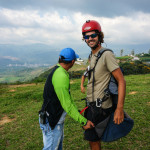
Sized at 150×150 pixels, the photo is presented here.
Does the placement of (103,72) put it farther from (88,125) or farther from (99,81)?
(88,125)

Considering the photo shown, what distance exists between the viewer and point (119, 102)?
2602 millimetres

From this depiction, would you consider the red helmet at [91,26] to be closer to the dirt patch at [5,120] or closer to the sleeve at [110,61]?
the sleeve at [110,61]

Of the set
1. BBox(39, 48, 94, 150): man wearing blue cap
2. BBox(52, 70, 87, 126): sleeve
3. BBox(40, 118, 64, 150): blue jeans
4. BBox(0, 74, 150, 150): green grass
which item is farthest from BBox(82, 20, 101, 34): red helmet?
BBox(0, 74, 150, 150): green grass

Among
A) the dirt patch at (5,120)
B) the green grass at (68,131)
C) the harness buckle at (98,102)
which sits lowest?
the dirt patch at (5,120)

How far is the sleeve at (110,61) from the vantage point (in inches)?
103

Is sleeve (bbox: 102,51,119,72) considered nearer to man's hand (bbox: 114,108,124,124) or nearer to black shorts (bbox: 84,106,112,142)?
man's hand (bbox: 114,108,124,124)

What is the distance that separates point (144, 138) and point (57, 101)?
12.0 feet

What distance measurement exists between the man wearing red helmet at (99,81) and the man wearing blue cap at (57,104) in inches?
12.3

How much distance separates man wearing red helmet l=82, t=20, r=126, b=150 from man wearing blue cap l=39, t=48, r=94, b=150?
12.3 inches

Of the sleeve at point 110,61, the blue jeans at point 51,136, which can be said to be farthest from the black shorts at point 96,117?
the sleeve at point 110,61

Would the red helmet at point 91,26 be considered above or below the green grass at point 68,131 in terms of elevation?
above

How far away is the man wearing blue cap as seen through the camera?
8.68 feet

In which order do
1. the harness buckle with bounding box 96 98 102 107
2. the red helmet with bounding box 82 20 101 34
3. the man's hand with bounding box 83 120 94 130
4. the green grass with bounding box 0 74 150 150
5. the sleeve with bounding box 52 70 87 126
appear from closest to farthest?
the sleeve with bounding box 52 70 87 126 < the man's hand with bounding box 83 120 94 130 < the harness buckle with bounding box 96 98 102 107 < the red helmet with bounding box 82 20 101 34 < the green grass with bounding box 0 74 150 150

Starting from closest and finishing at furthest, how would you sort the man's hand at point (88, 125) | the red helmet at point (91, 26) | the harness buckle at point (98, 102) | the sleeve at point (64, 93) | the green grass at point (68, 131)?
the sleeve at point (64, 93), the man's hand at point (88, 125), the harness buckle at point (98, 102), the red helmet at point (91, 26), the green grass at point (68, 131)
